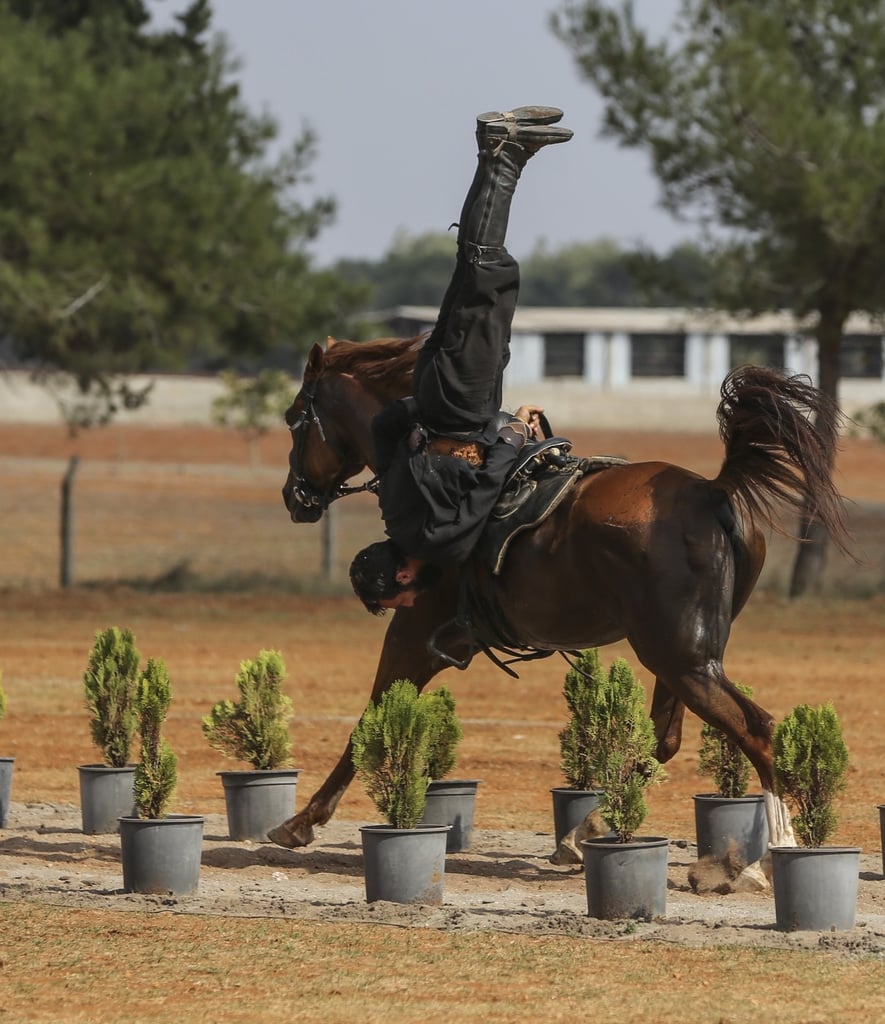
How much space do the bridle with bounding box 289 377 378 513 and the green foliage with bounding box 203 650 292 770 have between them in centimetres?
94

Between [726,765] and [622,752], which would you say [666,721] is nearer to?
[726,765]

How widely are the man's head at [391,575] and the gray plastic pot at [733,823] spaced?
1843 millimetres

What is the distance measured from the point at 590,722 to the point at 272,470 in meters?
39.3

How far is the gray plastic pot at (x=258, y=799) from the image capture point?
9945 millimetres

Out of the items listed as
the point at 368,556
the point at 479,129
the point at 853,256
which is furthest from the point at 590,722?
the point at 853,256

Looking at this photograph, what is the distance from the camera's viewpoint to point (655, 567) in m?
7.94

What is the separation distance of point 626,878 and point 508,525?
177cm

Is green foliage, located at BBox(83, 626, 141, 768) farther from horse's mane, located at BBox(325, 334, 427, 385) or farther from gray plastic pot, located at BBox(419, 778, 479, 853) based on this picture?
horse's mane, located at BBox(325, 334, 427, 385)

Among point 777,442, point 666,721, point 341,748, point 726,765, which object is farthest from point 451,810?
point 341,748

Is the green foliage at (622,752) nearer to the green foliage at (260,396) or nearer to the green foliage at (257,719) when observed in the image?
the green foliage at (257,719)

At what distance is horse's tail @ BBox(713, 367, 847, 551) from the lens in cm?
795

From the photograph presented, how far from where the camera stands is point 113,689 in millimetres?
9984

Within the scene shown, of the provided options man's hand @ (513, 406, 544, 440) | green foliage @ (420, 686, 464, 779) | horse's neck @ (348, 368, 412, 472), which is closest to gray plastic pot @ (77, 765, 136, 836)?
green foliage @ (420, 686, 464, 779)

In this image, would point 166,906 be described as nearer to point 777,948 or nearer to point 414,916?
point 414,916
